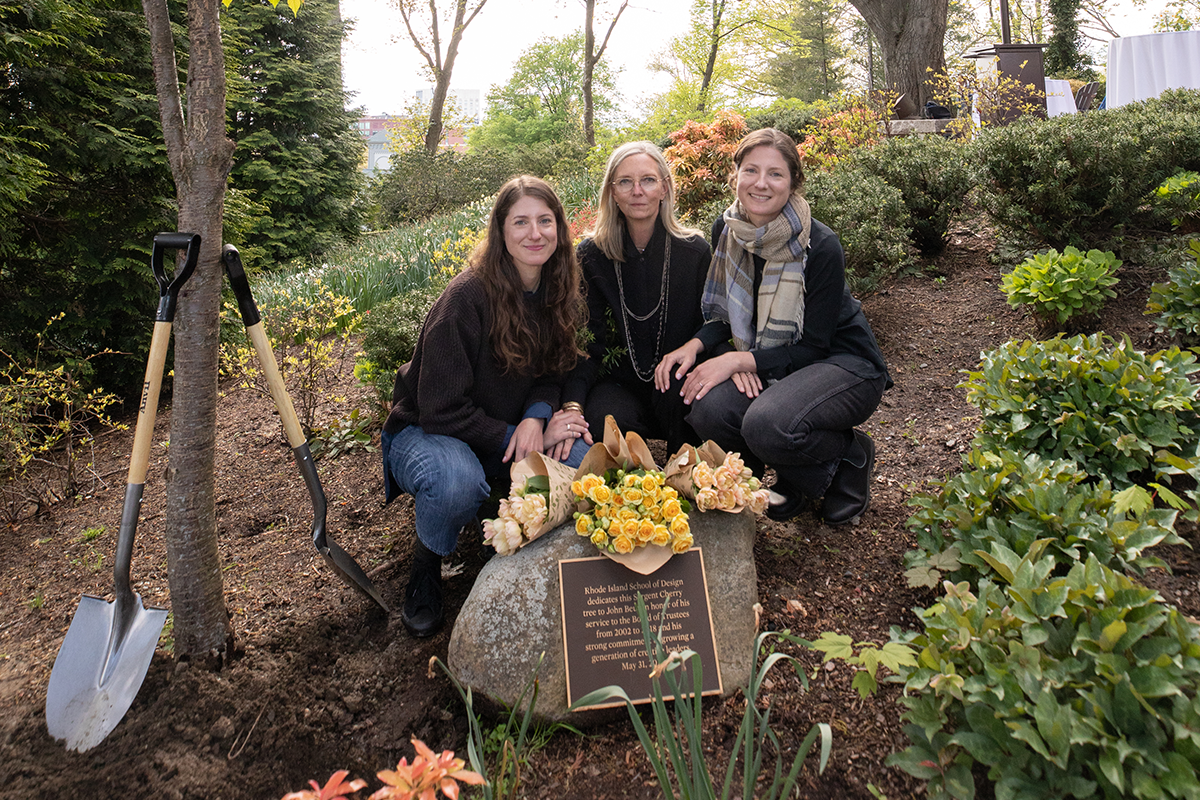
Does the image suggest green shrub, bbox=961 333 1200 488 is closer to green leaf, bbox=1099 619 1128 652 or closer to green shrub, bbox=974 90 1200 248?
green leaf, bbox=1099 619 1128 652

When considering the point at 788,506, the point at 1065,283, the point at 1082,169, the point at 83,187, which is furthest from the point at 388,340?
the point at 1082,169

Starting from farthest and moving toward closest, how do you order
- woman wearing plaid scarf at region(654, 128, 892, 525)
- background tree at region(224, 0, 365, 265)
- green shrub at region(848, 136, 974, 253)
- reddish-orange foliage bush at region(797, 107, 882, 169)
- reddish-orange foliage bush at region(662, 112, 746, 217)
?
background tree at region(224, 0, 365, 265), reddish-orange foliage bush at region(797, 107, 882, 169), reddish-orange foliage bush at region(662, 112, 746, 217), green shrub at region(848, 136, 974, 253), woman wearing plaid scarf at region(654, 128, 892, 525)

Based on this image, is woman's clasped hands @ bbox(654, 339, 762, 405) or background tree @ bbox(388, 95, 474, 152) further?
background tree @ bbox(388, 95, 474, 152)

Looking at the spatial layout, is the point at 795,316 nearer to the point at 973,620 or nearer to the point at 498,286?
the point at 498,286

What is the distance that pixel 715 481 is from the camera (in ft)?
6.91

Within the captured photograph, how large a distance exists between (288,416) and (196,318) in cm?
37

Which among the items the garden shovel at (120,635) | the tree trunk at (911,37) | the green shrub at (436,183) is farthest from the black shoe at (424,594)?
the green shrub at (436,183)

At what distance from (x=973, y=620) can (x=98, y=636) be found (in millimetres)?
2215

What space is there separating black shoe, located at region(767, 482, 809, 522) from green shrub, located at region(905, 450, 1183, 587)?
0.48 metres

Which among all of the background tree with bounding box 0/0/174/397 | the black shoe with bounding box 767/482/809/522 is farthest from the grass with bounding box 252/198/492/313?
the black shoe with bounding box 767/482/809/522

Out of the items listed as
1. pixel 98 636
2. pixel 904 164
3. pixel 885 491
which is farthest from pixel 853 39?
pixel 98 636

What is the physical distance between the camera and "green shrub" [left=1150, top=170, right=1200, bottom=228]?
3607 millimetres

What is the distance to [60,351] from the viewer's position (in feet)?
14.6

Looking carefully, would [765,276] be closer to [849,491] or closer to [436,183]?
[849,491]
